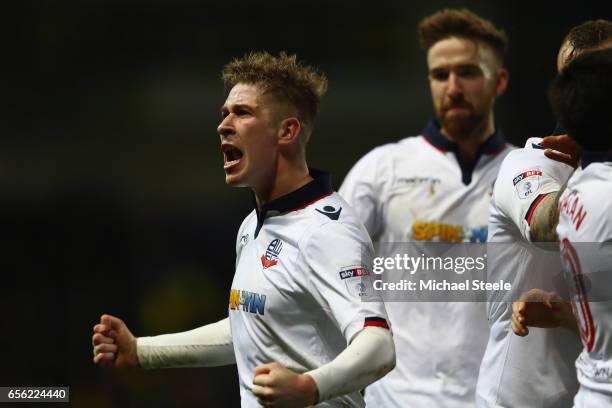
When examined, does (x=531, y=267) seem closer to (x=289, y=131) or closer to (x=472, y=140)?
(x=289, y=131)

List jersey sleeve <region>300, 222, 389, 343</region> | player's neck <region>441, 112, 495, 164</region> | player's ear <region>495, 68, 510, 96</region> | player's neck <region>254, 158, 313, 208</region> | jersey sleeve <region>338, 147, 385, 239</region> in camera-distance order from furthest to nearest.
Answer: player's ear <region>495, 68, 510, 96</region> → player's neck <region>441, 112, 495, 164</region> → jersey sleeve <region>338, 147, 385, 239</region> → player's neck <region>254, 158, 313, 208</region> → jersey sleeve <region>300, 222, 389, 343</region>

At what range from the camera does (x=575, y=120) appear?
3.07m

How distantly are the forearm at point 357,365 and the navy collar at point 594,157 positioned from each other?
31.6 inches

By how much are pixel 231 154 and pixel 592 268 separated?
1519mm

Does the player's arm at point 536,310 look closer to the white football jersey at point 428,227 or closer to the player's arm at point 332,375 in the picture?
the player's arm at point 332,375

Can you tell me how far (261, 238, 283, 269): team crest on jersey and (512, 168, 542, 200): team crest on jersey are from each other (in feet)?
2.86

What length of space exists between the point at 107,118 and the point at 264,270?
582 centimetres

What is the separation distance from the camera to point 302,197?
384 cm

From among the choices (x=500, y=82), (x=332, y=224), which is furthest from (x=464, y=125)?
(x=332, y=224)

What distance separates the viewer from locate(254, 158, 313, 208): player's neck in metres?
3.95

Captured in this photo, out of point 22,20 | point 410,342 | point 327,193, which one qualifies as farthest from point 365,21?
point 327,193

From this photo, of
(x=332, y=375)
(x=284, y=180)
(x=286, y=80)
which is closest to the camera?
(x=332, y=375)

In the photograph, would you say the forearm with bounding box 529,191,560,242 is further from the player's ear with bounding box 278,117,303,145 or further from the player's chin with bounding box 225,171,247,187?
the player's chin with bounding box 225,171,247,187

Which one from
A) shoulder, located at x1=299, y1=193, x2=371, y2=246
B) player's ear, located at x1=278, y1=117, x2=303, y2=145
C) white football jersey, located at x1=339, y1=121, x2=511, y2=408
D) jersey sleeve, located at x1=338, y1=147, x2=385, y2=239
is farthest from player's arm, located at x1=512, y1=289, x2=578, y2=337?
jersey sleeve, located at x1=338, y1=147, x2=385, y2=239
